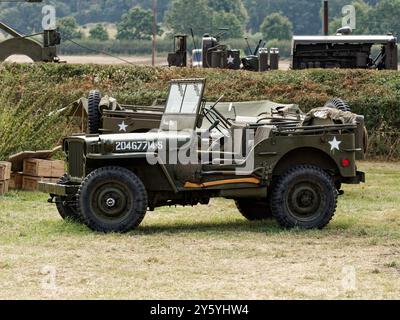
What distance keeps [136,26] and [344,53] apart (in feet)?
206

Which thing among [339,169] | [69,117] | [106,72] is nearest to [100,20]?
[106,72]

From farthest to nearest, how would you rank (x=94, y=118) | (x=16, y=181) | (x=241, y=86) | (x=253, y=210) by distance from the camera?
(x=241, y=86)
(x=94, y=118)
(x=16, y=181)
(x=253, y=210)

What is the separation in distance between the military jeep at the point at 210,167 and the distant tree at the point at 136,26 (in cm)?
7831

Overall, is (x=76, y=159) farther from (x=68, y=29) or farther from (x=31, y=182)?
(x=68, y=29)

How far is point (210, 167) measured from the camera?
14.8 meters

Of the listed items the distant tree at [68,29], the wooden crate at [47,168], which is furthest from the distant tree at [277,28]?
the wooden crate at [47,168]

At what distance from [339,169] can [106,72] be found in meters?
16.7

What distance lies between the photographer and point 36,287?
11.0 metres

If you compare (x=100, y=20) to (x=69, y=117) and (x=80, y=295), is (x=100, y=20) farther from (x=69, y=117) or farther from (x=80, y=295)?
(x=80, y=295)

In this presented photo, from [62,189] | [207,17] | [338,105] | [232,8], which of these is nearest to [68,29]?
[207,17]

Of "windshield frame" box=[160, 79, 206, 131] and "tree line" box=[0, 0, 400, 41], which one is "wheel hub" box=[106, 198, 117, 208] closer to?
"windshield frame" box=[160, 79, 206, 131]

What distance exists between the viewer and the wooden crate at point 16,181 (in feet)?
63.9

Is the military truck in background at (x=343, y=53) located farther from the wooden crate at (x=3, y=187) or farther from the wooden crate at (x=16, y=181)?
the wooden crate at (x=3, y=187)

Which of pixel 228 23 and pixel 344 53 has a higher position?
pixel 228 23
